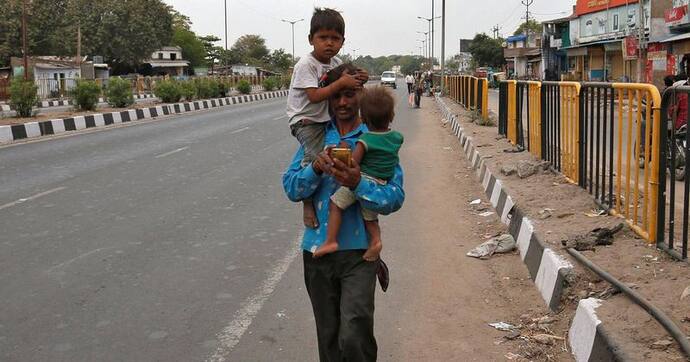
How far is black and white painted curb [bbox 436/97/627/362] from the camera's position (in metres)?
3.22

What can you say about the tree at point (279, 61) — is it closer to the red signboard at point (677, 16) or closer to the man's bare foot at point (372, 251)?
the red signboard at point (677, 16)

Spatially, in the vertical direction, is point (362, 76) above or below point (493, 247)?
above

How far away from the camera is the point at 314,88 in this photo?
2791 millimetres

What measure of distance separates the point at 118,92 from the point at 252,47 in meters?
96.1

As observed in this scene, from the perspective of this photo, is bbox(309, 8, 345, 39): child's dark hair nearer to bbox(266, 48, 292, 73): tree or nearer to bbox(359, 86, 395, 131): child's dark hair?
bbox(359, 86, 395, 131): child's dark hair

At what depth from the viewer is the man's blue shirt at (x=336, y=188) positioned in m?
2.52

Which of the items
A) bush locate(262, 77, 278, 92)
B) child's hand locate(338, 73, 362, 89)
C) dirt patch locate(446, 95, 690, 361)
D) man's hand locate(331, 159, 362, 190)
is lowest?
dirt patch locate(446, 95, 690, 361)

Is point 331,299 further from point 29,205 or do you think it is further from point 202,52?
point 202,52

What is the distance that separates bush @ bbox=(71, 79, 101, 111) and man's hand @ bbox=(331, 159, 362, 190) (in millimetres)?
23720

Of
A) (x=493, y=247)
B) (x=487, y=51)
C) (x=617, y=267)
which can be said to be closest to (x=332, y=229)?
(x=617, y=267)

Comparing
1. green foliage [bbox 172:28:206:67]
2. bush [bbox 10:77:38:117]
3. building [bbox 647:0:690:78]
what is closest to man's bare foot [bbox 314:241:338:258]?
bush [bbox 10:77:38:117]

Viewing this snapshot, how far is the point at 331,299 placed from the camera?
2.73 m

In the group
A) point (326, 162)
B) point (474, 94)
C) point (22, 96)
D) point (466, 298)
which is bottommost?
point (466, 298)

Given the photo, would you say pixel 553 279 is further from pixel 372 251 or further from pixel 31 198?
pixel 31 198
